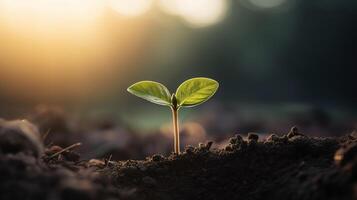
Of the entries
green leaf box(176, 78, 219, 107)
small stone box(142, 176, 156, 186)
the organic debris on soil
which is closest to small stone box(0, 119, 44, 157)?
the organic debris on soil

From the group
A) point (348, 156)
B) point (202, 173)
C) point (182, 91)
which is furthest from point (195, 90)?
point (348, 156)

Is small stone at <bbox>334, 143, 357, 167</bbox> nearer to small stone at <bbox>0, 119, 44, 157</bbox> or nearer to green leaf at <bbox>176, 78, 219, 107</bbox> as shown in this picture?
green leaf at <bbox>176, 78, 219, 107</bbox>

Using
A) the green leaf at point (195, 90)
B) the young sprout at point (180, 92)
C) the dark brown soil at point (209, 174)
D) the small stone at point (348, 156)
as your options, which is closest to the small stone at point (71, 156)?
the dark brown soil at point (209, 174)

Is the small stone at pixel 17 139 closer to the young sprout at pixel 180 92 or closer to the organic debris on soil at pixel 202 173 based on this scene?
the organic debris on soil at pixel 202 173

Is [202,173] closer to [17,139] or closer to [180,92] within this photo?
[180,92]

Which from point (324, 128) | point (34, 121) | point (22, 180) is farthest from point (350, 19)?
point (22, 180)
